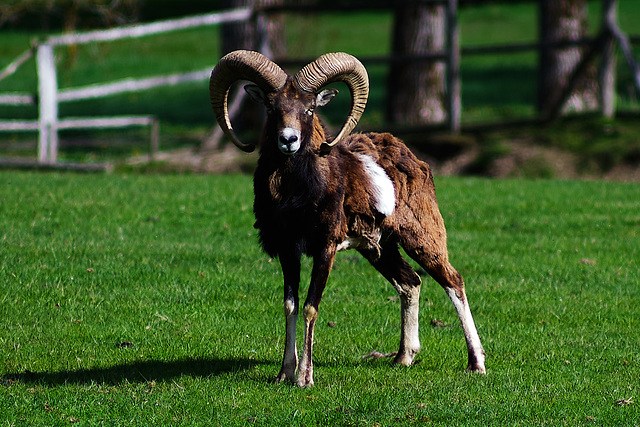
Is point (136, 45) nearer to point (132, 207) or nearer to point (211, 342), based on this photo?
point (132, 207)

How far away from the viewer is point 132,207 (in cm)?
1334

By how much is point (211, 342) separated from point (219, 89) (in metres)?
2.27

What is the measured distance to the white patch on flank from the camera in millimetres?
7867

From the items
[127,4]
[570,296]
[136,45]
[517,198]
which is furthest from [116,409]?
[136,45]

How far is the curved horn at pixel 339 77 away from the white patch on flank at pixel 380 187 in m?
0.40

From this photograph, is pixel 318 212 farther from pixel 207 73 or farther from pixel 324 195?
pixel 207 73

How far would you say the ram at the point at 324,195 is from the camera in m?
7.38

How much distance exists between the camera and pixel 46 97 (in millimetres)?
16828

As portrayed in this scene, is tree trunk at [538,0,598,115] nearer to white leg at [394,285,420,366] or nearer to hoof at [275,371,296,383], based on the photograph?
white leg at [394,285,420,366]

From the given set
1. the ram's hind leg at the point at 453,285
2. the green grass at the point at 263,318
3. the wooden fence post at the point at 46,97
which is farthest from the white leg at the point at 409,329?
the wooden fence post at the point at 46,97

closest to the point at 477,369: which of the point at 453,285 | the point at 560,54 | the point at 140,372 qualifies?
the point at 453,285

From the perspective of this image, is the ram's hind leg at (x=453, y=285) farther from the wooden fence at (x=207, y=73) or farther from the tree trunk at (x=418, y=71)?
the tree trunk at (x=418, y=71)

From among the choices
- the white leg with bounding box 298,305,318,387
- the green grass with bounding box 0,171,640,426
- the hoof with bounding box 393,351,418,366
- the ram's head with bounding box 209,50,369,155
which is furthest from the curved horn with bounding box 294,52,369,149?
the green grass with bounding box 0,171,640,426

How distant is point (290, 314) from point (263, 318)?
5.86ft
